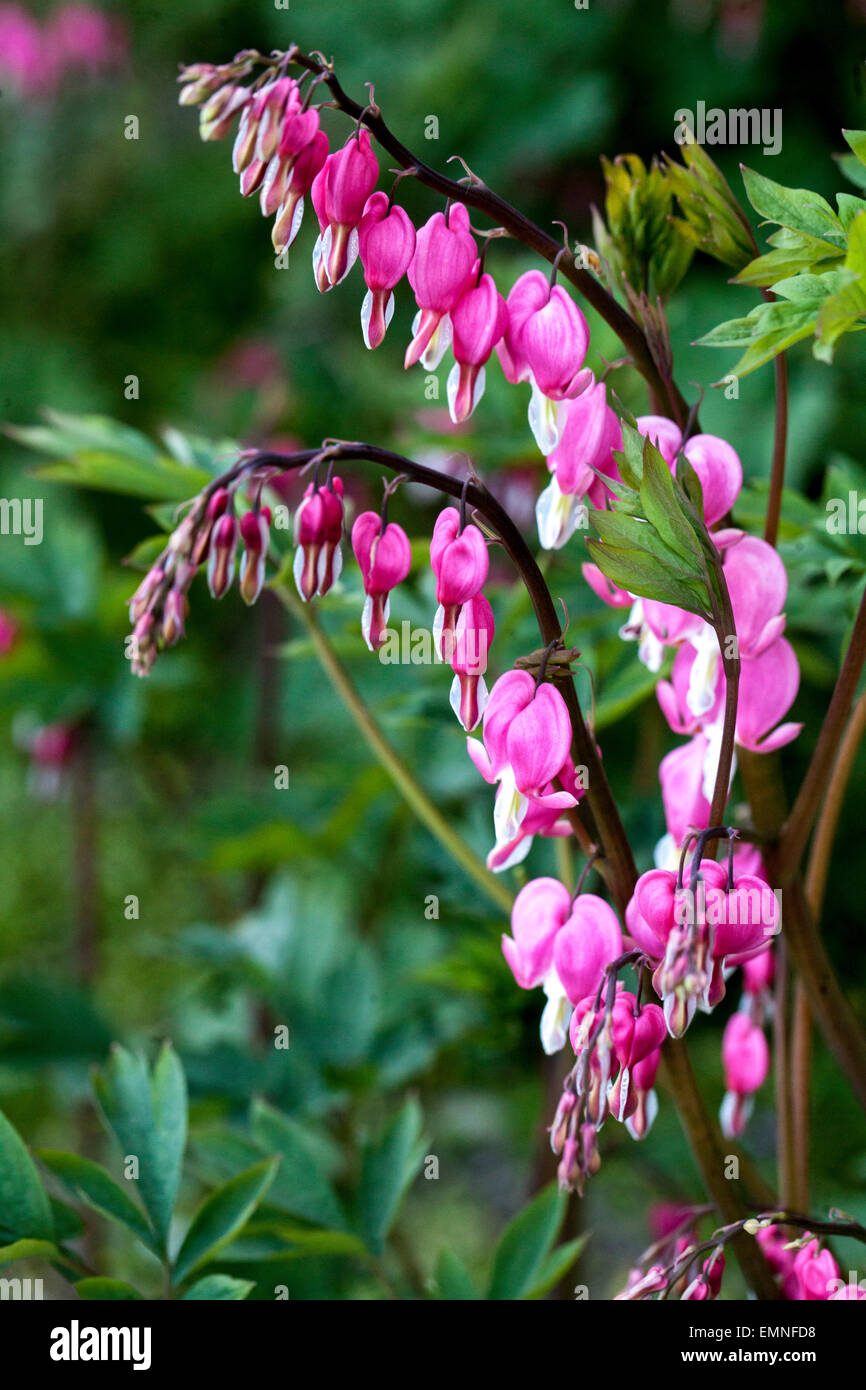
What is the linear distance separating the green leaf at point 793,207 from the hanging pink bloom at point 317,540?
26 centimetres

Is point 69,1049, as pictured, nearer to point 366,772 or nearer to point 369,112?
point 366,772

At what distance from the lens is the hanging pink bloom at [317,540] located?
54cm

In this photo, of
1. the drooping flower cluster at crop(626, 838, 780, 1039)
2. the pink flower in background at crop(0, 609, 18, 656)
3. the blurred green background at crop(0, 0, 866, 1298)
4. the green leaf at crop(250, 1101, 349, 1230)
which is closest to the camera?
the drooping flower cluster at crop(626, 838, 780, 1039)

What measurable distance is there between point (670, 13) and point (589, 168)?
1.04 feet

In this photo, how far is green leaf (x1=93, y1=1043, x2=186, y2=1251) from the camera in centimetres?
69

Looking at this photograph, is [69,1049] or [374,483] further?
[374,483]

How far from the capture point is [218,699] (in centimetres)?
215

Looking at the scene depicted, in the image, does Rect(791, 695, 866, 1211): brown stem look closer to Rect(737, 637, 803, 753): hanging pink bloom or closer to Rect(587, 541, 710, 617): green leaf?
Rect(737, 637, 803, 753): hanging pink bloom

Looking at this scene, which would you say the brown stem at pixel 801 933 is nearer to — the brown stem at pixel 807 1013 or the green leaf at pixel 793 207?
the brown stem at pixel 807 1013

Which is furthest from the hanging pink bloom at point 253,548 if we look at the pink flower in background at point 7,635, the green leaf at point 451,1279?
the pink flower in background at point 7,635

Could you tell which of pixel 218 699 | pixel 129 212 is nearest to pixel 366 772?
pixel 218 699

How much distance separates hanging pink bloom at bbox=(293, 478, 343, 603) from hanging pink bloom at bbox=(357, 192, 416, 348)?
2.9 inches

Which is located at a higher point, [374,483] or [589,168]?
[589,168]

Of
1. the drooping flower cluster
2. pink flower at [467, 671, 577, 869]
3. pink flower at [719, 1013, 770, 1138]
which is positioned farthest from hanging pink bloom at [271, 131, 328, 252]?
pink flower at [719, 1013, 770, 1138]
